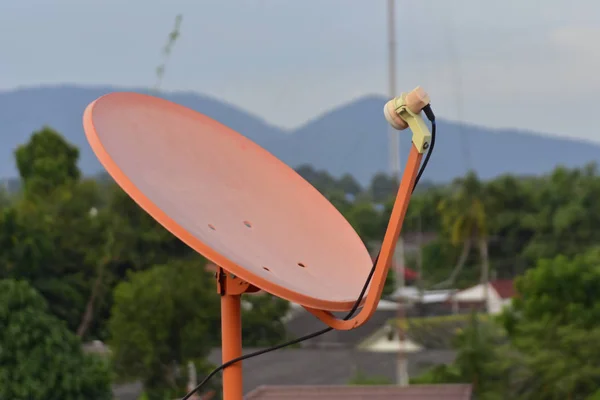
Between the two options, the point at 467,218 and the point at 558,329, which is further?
the point at 467,218

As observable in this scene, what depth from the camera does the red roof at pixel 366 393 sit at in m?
12.8

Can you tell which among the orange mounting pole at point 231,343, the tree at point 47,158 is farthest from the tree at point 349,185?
the orange mounting pole at point 231,343

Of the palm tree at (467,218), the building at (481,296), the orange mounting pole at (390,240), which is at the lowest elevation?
the orange mounting pole at (390,240)

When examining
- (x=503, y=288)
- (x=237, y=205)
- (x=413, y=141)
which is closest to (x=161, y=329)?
(x=237, y=205)

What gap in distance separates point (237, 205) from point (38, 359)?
12.3 metres

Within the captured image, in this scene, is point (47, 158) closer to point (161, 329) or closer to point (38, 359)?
point (161, 329)

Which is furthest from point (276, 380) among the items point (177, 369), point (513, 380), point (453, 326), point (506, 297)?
point (506, 297)

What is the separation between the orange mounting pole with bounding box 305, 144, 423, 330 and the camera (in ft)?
14.1

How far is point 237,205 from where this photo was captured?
522 centimetres

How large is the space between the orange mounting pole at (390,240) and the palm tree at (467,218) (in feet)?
150

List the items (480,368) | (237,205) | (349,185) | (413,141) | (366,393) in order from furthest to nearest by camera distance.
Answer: (349,185) → (480,368) → (366,393) → (237,205) → (413,141)

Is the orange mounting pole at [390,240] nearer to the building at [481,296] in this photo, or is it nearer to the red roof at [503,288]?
the building at [481,296]

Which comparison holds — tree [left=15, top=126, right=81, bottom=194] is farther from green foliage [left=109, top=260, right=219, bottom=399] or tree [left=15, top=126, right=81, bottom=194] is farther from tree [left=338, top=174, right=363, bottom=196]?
tree [left=338, top=174, right=363, bottom=196]

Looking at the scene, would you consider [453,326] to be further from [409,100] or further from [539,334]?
[409,100]
